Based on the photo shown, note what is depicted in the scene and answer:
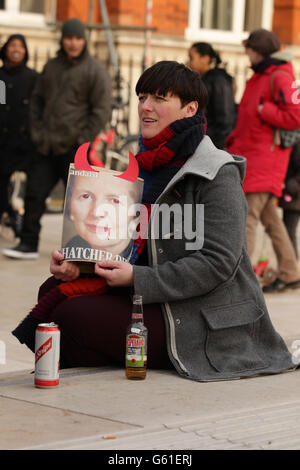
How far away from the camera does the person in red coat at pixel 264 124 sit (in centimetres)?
837

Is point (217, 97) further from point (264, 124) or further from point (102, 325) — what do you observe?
point (102, 325)

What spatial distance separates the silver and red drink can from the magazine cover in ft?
1.09

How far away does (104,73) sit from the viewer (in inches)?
390

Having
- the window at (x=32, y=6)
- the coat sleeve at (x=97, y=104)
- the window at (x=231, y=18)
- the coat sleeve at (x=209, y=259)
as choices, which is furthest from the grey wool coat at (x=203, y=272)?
the window at (x=231, y=18)

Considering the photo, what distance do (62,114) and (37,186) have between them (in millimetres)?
655

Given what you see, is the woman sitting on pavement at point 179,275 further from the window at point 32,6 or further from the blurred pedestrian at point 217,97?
the window at point 32,6

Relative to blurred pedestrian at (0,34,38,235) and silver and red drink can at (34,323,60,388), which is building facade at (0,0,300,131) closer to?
blurred pedestrian at (0,34,38,235)

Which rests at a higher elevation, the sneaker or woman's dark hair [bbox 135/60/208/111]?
woman's dark hair [bbox 135/60/208/111]

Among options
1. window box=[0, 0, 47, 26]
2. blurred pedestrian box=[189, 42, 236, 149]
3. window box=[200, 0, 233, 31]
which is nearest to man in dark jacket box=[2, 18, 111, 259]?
blurred pedestrian box=[189, 42, 236, 149]

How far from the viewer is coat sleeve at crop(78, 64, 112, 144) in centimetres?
983

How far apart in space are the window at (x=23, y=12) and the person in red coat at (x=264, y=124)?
8075mm

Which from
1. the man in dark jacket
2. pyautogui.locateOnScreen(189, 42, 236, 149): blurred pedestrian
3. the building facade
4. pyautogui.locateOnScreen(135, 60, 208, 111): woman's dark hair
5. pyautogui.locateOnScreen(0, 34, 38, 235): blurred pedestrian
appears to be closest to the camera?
pyautogui.locateOnScreen(135, 60, 208, 111): woman's dark hair

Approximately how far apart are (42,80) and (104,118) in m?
0.66

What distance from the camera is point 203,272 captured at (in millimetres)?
4879
